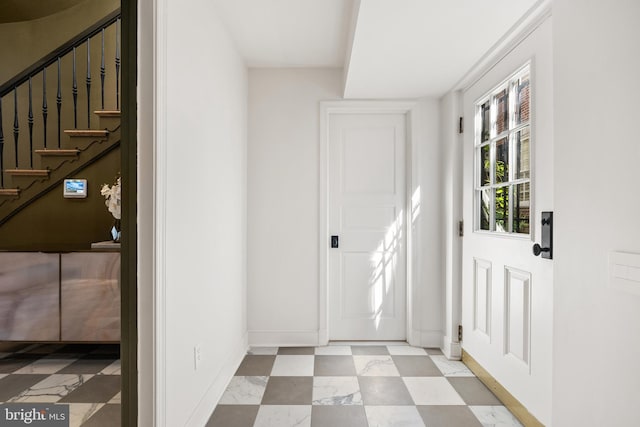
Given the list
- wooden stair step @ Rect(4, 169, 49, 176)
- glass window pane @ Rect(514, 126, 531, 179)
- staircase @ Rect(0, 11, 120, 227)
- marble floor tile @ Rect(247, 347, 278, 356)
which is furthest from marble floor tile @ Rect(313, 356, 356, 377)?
wooden stair step @ Rect(4, 169, 49, 176)

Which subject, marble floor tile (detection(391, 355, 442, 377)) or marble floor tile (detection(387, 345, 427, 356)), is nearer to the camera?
marble floor tile (detection(391, 355, 442, 377))

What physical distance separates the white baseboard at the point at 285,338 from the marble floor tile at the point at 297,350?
0.04 meters

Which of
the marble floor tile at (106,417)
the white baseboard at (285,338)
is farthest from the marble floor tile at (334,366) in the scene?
the marble floor tile at (106,417)

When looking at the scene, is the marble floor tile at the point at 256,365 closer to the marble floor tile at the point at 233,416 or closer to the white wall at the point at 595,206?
the marble floor tile at the point at 233,416

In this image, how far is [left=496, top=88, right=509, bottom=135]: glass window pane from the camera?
223 centimetres

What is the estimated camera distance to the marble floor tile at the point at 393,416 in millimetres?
1969

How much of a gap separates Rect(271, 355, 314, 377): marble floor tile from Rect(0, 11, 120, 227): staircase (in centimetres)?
248

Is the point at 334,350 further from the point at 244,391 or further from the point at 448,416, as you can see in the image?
the point at 448,416

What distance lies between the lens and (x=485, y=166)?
2537 mm

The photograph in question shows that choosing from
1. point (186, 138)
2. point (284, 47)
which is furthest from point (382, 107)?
point (186, 138)

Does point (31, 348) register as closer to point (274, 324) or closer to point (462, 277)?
point (274, 324)

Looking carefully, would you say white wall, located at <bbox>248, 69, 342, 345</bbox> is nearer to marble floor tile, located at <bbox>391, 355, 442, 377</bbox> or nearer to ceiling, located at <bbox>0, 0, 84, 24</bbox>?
marble floor tile, located at <bbox>391, 355, 442, 377</bbox>

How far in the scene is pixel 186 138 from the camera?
1.81 m

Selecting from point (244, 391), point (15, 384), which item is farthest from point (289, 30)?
point (15, 384)
